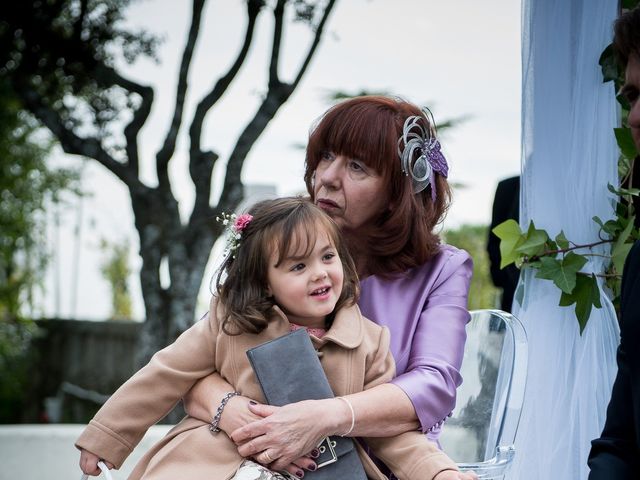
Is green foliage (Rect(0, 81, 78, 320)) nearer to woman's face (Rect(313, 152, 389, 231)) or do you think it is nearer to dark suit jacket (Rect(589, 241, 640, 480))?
woman's face (Rect(313, 152, 389, 231))

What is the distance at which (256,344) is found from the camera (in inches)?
86.1

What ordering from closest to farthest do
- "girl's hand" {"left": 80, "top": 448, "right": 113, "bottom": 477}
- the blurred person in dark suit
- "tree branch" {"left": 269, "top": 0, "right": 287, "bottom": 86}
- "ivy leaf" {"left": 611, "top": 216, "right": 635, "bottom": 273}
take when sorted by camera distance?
the blurred person in dark suit
"girl's hand" {"left": 80, "top": 448, "right": 113, "bottom": 477}
"ivy leaf" {"left": 611, "top": 216, "right": 635, "bottom": 273}
"tree branch" {"left": 269, "top": 0, "right": 287, "bottom": 86}

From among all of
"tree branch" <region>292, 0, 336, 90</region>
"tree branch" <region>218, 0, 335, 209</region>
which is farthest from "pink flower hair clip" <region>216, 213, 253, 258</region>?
"tree branch" <region>292, 0, 336, 90</region>

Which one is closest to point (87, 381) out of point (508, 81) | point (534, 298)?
point (508, 81)

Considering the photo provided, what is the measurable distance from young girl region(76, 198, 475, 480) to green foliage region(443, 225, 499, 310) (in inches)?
303

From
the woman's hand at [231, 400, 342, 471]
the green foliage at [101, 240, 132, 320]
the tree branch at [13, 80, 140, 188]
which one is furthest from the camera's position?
the green foliage at [101, 240, 132, 320]

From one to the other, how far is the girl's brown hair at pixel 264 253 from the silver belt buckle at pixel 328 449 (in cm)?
30

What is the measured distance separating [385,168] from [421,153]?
120 mm

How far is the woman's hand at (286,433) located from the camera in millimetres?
2010

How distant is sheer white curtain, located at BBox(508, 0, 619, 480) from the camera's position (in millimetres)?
2859

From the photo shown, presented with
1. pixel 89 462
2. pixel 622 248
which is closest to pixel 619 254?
pixel 622 248

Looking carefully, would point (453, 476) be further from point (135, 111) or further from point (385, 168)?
point (135, 111)

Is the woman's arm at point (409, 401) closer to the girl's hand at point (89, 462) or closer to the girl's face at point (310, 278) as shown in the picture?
the girl's face at point (310, 278)

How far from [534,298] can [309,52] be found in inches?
134
